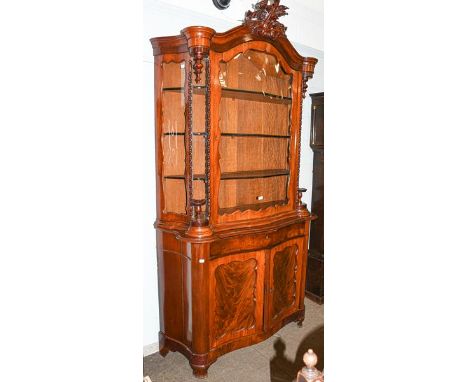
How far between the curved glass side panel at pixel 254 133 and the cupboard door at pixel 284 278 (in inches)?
14.0

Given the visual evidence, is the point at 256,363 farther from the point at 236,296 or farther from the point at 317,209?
the point at 317,209

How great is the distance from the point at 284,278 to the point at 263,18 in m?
1.80

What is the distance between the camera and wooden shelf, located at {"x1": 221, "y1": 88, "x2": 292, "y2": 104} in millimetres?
2350

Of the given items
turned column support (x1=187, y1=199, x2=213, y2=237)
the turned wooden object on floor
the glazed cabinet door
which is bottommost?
the glazed cabinet door

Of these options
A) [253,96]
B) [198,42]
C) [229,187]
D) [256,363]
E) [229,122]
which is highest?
[198,42]

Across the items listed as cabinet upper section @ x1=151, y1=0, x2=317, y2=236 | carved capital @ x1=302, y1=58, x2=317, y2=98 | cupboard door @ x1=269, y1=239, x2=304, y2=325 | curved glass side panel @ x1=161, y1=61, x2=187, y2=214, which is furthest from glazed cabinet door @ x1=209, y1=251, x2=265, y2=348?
carved capital @ x1=302, y1=58, x2=317, y2=98

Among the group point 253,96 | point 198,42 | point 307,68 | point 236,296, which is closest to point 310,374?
point 236,296

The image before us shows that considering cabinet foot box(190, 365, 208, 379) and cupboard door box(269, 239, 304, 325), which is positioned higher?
cupboard door box(269, 239, 304, 325)

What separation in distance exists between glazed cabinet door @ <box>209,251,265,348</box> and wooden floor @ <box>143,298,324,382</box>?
0.60 feet

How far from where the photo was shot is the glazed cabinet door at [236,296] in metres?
2.18

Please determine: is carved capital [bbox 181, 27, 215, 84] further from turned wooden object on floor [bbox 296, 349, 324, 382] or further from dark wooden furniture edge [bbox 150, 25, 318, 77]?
turned wooden object on floor [bbox 296, 349, 324, 382]

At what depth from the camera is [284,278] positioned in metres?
2.59
